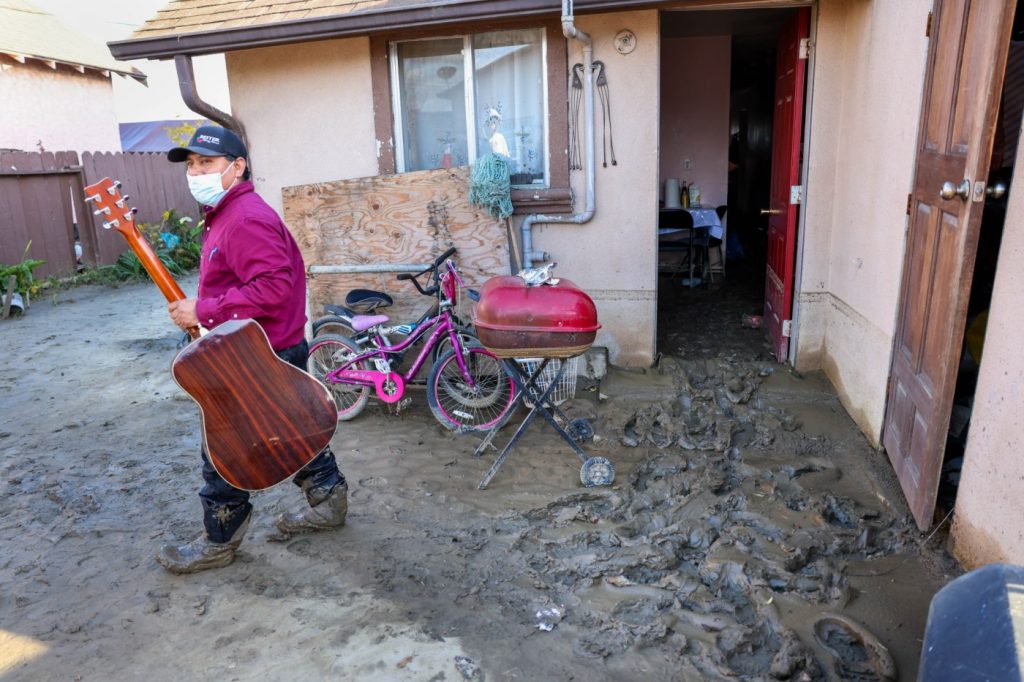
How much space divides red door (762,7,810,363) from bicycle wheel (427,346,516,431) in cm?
239

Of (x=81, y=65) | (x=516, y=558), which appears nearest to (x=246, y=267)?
(x=516, y=558)

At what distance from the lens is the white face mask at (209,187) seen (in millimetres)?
3291

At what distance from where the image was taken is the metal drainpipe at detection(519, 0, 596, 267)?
18.1 feet

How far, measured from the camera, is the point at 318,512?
3799 millimetres

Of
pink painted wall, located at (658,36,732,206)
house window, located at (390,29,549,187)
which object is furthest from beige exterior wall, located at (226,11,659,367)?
pink painted wall, located at (658,36,732,206)

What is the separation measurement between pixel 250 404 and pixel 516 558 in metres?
1.48

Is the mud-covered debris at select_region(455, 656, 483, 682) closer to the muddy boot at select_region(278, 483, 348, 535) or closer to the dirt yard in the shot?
the dirt yard

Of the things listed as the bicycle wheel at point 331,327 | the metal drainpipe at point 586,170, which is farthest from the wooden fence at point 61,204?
the metal drainpipe at point 586,170

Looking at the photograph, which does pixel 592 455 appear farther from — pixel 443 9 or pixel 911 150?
pixel 443 9

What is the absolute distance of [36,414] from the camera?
20.2ft

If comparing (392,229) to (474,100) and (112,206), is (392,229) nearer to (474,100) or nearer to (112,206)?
(474,100)

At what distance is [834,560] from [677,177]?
286 inches

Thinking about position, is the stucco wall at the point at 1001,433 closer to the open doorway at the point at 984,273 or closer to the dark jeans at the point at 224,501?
the open doorway at the point at 984,273

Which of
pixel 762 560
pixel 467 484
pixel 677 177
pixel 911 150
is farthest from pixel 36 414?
pixel 677 177
